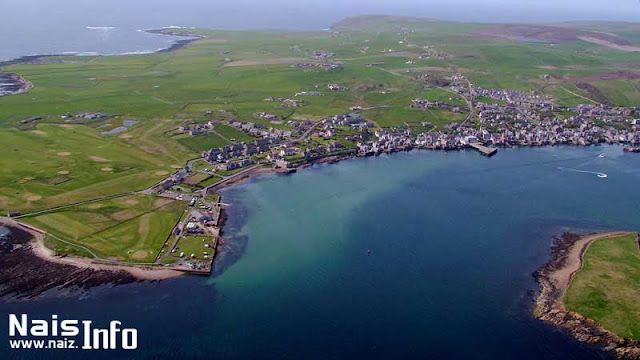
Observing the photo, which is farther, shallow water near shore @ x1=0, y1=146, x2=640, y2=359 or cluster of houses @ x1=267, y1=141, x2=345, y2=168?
cluster of houses @ x1=267, y1=141, x2=345, y2=168

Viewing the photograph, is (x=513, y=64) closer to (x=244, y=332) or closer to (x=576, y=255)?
(x=576, y=255)

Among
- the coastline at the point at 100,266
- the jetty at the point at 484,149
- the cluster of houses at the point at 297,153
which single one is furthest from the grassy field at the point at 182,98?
the jetty at the point at 484,149


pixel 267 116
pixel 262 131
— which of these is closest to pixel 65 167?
pixel 262 131

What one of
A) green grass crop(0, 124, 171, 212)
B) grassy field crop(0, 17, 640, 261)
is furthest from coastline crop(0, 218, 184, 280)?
green grass crop(0, 124, 171, 212)

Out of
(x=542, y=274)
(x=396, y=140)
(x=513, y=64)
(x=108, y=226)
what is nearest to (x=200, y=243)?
(x=108, y=226)

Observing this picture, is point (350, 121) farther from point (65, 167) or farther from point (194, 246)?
point (194, 246)

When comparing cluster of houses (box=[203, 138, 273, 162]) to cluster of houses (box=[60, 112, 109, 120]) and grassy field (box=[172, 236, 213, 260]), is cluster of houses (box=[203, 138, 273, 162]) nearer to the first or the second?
grassy field (box=[172, 236, 213, 260])

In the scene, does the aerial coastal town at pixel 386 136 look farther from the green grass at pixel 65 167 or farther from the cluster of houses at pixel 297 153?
the green grass at pixel 65 167
